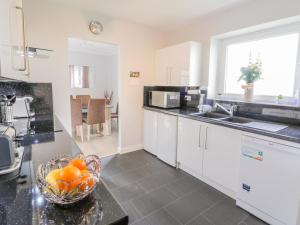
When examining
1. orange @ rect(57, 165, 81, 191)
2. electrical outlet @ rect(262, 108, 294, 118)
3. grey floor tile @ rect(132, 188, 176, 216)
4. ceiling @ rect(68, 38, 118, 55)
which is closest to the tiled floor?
grey floor tile @ rect(132, 188, 176, 216)

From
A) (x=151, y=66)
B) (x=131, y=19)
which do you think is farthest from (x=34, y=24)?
(x=151, y=66)

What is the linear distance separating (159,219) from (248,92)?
1.87 m

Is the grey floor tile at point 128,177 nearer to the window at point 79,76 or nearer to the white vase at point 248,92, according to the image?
the white vase at point 248,92

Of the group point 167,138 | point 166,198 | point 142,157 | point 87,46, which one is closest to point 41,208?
point 166,198

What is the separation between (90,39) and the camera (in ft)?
8.59

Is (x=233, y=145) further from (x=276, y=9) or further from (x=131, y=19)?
(x=131, y=19)

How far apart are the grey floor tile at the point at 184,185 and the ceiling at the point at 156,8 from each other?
7.46ft

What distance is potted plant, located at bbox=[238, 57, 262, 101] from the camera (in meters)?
2.26

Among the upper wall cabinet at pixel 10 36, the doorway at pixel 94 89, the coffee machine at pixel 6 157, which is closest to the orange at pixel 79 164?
the coffee machine at pixel 6 157

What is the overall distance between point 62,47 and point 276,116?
9.38 ft

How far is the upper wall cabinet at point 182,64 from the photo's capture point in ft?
8.76

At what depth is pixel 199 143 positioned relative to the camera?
223 cm

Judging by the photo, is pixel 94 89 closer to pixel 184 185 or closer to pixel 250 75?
pixel 184 185

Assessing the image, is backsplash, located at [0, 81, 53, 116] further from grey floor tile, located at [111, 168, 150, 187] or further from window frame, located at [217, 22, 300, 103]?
window frame, located at [217, 22, 300, 103]
